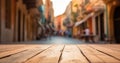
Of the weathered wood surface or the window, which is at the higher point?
the window

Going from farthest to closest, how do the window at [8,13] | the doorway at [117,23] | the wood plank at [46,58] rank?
the doorway at [117,23] → the window at [8,13] → the wood plank at [46,58]

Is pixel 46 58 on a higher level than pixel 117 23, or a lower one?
lower

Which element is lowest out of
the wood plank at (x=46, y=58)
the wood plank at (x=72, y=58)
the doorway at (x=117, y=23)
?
the wood plank at (x=72, y=58)

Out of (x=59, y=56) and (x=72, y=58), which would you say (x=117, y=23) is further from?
(x=72, y=58)

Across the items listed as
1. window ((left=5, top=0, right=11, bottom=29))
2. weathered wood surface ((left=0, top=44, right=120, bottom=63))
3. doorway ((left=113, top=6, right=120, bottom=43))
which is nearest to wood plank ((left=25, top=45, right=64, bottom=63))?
weathered wood surface ((left=0, top=44, right=120, bottom=63))

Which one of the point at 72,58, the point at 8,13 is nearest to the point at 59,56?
the point at 72,58

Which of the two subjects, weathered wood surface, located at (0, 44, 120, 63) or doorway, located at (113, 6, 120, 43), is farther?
doorway, located at (113, 6, 120, 43)

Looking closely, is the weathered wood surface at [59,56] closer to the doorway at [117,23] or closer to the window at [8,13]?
the window at [8,13]

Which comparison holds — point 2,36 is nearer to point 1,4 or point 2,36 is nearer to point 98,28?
point 1,4

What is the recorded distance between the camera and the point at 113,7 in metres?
19.9

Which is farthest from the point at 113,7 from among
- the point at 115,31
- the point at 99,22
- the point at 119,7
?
the point at 99,22

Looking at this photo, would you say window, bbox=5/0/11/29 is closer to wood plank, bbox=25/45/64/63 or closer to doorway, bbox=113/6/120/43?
doorway, bbox=113/6/120/43

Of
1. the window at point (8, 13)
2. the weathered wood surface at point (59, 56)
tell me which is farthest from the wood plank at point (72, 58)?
the window at point (8, 13)

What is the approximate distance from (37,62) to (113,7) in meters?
18.0
